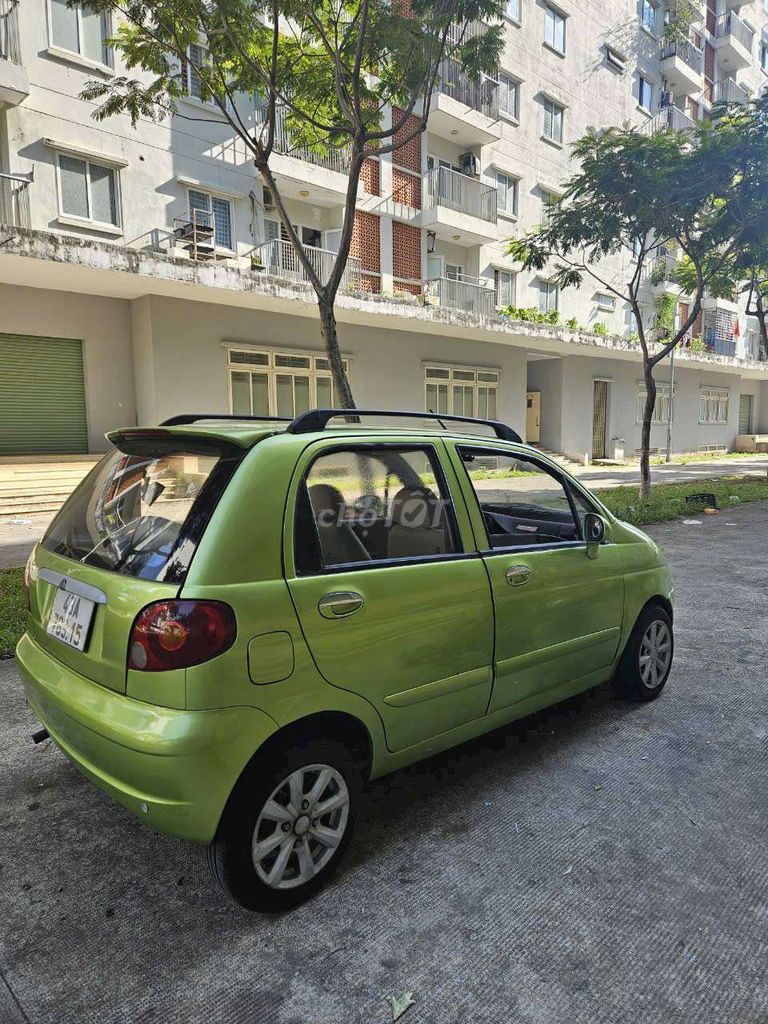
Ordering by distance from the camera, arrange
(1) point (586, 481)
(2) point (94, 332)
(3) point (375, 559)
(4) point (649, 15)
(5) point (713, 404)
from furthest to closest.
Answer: (5) point (713, 404)
(4) point (649, 15)
(1) point (586, 481)
(2) point (94, 332)
(3) point (375, 559)

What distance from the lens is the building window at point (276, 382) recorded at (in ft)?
50.4

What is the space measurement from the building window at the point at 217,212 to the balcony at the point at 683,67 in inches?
940

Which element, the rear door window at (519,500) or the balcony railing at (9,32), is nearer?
the rear door window at (519,500)

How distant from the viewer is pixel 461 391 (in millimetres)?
20500

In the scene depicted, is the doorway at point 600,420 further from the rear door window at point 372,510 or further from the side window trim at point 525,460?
the rear door window at point 372,510

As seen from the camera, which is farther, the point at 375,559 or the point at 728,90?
the point at 728,90

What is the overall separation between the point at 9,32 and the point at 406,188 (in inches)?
417

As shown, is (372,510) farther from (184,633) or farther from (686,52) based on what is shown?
(686,52)

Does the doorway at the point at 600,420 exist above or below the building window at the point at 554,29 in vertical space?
below

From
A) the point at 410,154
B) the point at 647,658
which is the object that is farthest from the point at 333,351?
the point at 410,154

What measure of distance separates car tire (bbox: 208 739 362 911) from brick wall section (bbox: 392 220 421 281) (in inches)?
735

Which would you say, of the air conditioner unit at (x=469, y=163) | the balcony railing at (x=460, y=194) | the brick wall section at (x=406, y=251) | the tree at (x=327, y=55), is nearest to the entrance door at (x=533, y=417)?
the balcony railing at (x=460, y=194)

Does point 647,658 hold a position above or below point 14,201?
below

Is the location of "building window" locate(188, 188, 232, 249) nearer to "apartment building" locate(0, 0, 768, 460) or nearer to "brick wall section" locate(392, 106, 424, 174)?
"apartment building" locate(0, 0, 768, 460)
